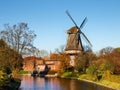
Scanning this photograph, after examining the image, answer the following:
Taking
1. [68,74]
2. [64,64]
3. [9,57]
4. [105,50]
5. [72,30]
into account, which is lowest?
[68,74]

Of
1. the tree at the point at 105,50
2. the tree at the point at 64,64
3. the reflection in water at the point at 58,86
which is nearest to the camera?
the reflection in water at the point at 58,86

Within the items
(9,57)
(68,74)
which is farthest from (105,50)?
(9,57)

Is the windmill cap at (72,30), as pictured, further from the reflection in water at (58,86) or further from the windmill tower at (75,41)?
the reflection in water at (58,86)

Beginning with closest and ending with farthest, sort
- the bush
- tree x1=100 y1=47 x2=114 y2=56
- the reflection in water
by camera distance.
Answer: the reflection in water → the bush → tree x1=100 y1=47 x2=114 y2=56

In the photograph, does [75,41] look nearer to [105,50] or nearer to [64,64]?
[64,64]

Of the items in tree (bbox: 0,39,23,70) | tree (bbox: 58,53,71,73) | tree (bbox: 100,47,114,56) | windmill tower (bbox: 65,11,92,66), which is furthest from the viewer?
tree (bbox: 100,47,114,56)

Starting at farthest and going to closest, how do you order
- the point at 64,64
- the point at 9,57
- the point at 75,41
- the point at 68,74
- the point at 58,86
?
1. the point at 75,41
2. the point at 64,64
3. the point at 68,74
4. the point at 58,86
5. the point at 9,57

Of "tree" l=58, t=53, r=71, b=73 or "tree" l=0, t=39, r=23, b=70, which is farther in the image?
"tree" l=58, t=53, r=71, b=73

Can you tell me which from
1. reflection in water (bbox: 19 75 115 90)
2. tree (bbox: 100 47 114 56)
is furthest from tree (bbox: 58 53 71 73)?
tree (bbox: 100 47 114 56)

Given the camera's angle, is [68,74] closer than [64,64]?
Yes

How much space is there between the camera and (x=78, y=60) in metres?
81.4

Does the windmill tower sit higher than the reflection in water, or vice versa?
the windmill tower

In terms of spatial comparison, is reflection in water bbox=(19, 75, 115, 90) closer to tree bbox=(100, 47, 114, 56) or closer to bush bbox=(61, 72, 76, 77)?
bush bbox=(61, 72, 76, 77)

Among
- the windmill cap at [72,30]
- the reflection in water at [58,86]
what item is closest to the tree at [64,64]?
the windmill cap at [72,30]
